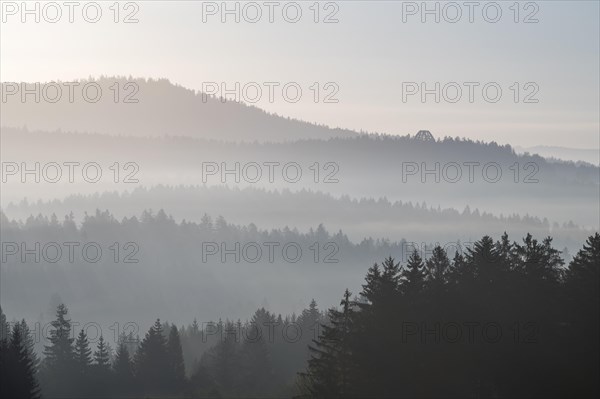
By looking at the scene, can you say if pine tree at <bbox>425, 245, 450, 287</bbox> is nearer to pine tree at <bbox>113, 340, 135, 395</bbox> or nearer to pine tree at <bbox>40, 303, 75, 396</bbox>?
pine tree at <bbox>113, 340, 135, 395</bbox>

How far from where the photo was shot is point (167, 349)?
300ft

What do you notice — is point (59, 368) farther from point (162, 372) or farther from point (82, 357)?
point (162, 372)

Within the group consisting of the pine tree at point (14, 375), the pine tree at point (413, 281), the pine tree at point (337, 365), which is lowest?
the pine tree at point (14, 375)

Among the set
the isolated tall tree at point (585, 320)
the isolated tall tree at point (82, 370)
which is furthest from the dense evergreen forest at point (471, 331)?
the isolated tall tree at point (82, 370)

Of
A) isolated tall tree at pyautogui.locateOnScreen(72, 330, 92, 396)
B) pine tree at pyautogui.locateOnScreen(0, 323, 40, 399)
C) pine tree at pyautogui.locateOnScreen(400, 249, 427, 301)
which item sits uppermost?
pine tree at pyautogui.locateOnScreen(400, 249, 427, 301)

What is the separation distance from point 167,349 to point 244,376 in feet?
25.8

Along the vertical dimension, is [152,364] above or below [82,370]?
above

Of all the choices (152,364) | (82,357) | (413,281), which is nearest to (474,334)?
(413,281)

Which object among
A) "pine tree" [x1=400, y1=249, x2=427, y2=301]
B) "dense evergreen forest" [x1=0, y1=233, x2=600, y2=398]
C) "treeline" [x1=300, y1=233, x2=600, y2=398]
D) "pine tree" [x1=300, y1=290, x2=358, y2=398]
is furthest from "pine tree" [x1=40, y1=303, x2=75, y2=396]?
"pine tree" [x1=400, y1=249, x2=427, y2=301]

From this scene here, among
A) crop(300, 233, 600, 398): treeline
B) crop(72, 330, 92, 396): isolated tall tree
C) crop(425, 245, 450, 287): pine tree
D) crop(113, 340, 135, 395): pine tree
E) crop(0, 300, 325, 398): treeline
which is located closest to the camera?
crop(300, 233, 600, 398): treeline

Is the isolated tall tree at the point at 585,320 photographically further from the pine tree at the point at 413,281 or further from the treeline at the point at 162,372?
the treeline at the point at 162,372

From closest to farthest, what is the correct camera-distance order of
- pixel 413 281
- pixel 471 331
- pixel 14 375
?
1. pixel 471 331
2. pixel 413 281
3. pixel 14 375

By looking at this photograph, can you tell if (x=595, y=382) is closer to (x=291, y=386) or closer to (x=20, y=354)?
(x=20, y=354)

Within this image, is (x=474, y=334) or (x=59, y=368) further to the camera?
(x=59, y=368)
